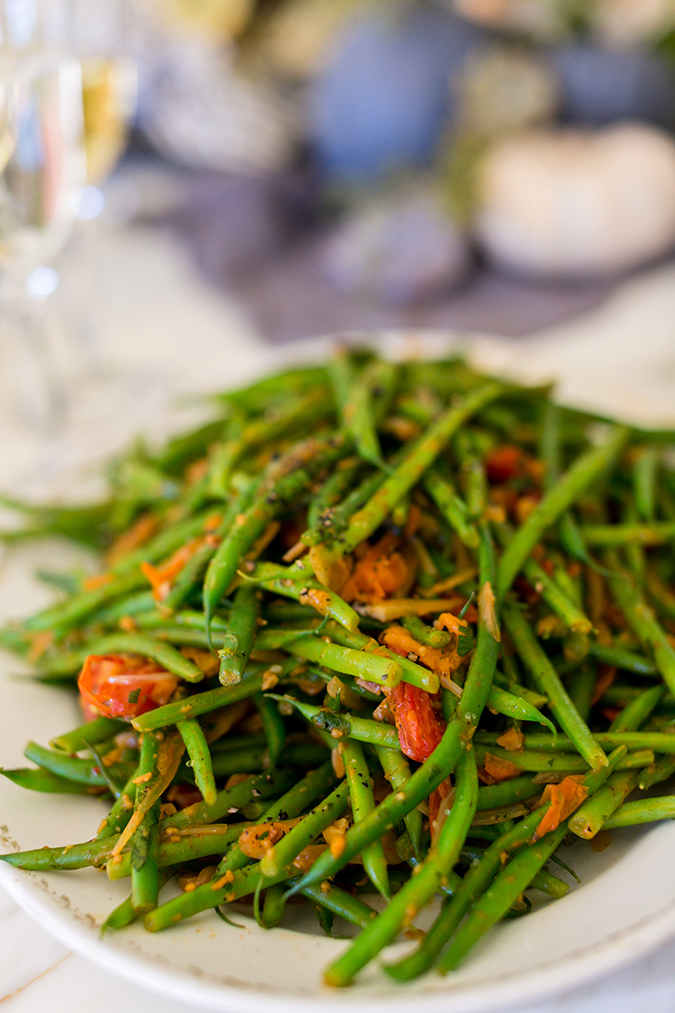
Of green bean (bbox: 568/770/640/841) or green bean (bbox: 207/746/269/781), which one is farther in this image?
green bean (bbox: 207/746/269/781)

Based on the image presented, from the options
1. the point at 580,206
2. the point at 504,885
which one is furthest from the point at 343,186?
the point at 504,885

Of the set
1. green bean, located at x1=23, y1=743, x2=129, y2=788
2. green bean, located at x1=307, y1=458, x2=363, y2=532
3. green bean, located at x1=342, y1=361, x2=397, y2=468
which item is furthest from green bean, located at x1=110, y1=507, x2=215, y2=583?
green bean, located at x1=23, y1=743, x2=129, y2=788

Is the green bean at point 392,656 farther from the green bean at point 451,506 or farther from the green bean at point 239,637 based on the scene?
the green bean at point 451,506

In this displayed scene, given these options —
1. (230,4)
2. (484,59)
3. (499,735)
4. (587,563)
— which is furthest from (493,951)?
(230,4)

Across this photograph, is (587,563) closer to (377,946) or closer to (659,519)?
(659,519)

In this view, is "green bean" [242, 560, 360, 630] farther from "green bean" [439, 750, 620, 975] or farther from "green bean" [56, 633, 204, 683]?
"green bean" [439, 750, 620, 975]

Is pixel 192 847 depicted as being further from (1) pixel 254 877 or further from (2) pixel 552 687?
(2) pixel 552 687

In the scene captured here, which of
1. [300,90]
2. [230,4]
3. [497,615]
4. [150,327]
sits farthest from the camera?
[300,90]
